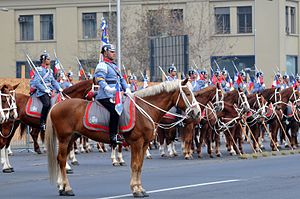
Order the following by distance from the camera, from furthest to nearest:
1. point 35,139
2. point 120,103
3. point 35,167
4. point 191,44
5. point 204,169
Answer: point 191,44
point 35,139
point 35,167
point 204,169
point 120,103

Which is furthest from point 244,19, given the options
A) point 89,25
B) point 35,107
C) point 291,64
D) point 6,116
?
point 6,116

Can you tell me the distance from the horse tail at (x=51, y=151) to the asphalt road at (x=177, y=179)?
403 millimetres

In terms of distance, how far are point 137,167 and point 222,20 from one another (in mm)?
47033

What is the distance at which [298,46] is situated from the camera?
68.4 meters

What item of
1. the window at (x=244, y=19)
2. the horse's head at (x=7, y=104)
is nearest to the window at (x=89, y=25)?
the window at (x=244, y=19)

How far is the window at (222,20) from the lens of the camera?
2527 inches

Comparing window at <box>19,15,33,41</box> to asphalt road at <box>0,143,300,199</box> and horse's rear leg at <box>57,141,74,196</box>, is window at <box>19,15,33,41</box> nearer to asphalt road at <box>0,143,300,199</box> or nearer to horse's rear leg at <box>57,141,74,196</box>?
asphalt road at <box>0,143,300,199</box>

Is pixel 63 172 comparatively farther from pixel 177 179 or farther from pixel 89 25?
pixel 89 25

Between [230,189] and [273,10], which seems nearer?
[230,189]

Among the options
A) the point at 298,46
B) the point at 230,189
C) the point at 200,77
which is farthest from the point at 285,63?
the point at 230,189


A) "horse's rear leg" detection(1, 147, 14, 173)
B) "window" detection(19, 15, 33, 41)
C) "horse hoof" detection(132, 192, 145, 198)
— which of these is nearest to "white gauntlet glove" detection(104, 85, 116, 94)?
"horse hoof" detection(132, 192, 145, 198)

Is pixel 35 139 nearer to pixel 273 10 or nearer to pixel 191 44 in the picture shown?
pixel 191 44

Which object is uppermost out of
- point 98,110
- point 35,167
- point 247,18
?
point 247,18

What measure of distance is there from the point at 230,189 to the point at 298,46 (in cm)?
5058
